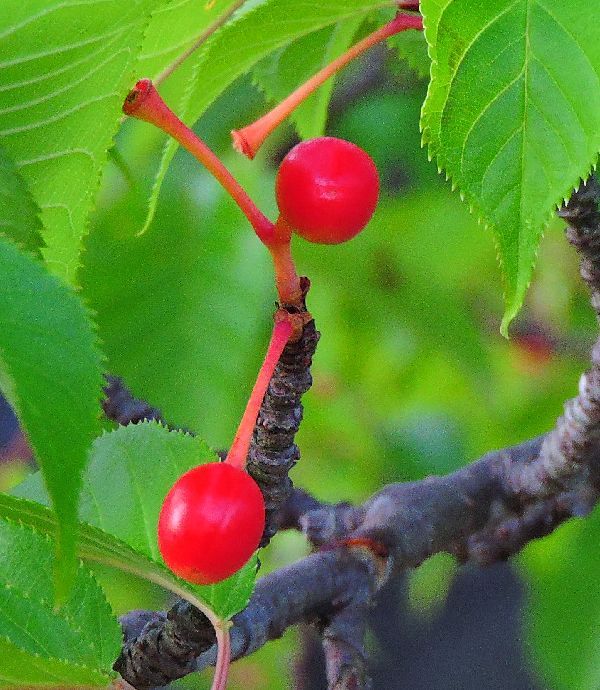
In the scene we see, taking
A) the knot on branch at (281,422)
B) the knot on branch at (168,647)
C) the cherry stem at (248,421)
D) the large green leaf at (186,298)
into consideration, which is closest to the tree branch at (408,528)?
the knot on branch at (168,647)

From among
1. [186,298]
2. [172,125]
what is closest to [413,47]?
[172,125]

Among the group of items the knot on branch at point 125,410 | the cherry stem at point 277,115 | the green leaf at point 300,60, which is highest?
the green leaf at point 300,60

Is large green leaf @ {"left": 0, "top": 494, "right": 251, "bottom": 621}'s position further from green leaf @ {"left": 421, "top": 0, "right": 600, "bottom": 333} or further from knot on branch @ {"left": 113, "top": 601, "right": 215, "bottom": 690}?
green leaf @ {"left": 421, "top": 0, "right": 600, "bottom": 333}

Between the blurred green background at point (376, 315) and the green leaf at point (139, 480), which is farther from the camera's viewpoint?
Answer: the blurred green background at point (376, 315)

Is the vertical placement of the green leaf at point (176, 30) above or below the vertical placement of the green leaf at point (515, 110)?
above

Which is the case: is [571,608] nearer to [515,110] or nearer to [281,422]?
[281,422]

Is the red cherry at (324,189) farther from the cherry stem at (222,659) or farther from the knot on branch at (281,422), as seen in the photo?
the cherry stem at (222,659)
